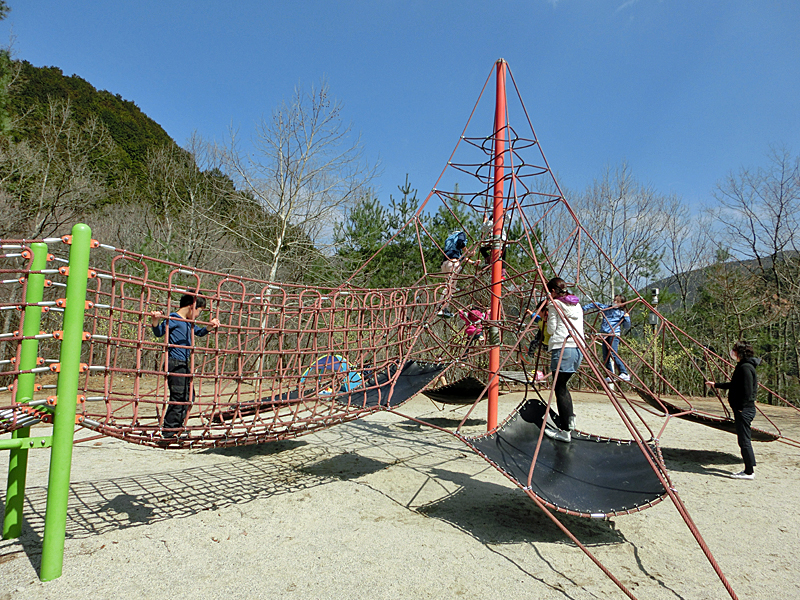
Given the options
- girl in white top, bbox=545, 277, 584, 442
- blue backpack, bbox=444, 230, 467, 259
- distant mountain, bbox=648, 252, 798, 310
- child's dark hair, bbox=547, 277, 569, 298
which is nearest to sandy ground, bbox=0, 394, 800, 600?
girl in white top, bbox=545, 277, 584, 442

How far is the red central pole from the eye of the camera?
16.8 ft

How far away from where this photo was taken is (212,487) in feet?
12.6

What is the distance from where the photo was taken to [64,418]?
2338mm

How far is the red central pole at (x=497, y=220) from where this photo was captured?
5.12 m

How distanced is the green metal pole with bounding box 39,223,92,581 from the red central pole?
11.9 ft

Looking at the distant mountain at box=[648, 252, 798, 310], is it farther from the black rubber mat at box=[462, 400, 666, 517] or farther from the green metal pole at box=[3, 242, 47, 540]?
the green metal pole at box=[3, 242, 47, 540]

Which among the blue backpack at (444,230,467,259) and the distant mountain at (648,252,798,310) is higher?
the distant mountain at (648,252,798,310)

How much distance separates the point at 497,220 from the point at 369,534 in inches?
137

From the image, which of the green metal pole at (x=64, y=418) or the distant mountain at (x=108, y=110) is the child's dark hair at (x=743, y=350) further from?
the distant mountain at (x=108, y=110)

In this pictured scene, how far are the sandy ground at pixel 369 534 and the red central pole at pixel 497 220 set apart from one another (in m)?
0.80

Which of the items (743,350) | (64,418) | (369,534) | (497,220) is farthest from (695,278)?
(64,418)

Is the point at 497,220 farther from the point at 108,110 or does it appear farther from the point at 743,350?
the point at 108,110

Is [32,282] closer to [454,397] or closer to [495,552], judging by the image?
[495,552]

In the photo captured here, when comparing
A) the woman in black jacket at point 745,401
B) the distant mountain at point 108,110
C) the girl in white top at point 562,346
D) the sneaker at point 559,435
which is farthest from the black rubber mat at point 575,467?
the distant mountain at point 108,110
